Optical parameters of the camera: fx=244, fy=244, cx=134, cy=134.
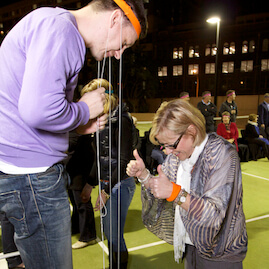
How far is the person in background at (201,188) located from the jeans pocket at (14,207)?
557mm

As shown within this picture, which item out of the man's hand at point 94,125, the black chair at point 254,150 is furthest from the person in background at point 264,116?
the man's hand at point 94,125

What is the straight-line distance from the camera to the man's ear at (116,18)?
2.27 feet

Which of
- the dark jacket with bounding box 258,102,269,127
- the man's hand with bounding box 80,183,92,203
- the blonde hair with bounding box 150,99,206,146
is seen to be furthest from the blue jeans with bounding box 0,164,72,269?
the dark jacket with bounding box 258,102,269,127

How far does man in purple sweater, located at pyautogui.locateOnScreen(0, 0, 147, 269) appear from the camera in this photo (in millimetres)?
575

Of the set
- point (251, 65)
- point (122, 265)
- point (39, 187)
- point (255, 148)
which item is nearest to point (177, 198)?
point (39, 187)

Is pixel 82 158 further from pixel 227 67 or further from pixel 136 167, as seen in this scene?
pixel 227 67

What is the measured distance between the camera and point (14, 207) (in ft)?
2.20

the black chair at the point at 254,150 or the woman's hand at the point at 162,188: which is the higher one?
the woman's hand at the point at 162,188

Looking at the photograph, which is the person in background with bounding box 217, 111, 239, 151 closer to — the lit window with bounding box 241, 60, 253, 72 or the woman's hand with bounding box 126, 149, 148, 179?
the woman's hand with bounding box 126, 149, 148, 179

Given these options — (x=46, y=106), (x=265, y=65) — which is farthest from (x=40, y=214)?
(x=265, y=65)

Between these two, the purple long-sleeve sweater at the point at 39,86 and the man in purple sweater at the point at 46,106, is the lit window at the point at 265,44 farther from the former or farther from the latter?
the purple long-sleeve sweater at the point at 39,86

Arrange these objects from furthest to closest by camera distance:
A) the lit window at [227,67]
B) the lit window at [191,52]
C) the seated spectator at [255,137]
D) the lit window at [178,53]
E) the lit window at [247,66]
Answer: the lit window at [227,67] < the lit window at [191,52] < the lit window at [247,66] < the lit window at [178,53] < the seated spectator at [255,137]

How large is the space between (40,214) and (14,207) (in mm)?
72

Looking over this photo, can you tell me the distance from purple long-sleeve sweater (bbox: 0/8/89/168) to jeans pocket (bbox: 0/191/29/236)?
9 centimetres
